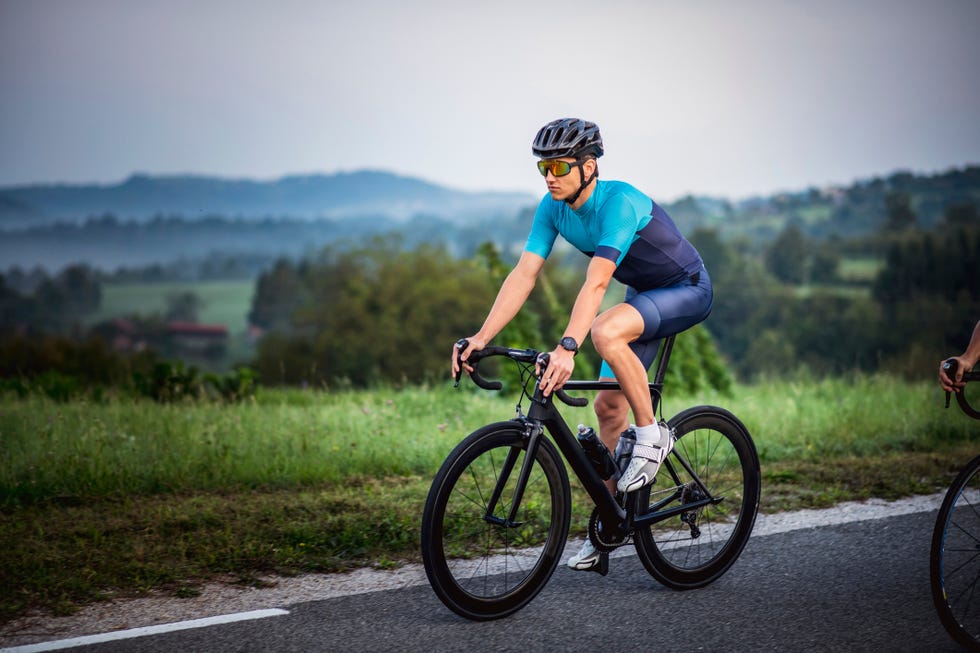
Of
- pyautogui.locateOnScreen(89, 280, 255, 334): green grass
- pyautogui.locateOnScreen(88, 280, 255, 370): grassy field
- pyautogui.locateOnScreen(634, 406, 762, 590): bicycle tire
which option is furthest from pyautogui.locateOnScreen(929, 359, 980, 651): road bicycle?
pyautogui.locateOnScreen(89, 280, 255, 334): green grass

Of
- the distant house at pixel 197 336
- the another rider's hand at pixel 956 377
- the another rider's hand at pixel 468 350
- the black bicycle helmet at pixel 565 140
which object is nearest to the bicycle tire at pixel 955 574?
→ the another rider's hand at pixel 956 377

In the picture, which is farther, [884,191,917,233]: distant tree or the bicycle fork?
[884,191,917,233]: distant tree

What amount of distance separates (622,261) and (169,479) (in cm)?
348

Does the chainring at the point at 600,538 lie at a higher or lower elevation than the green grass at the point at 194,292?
higher

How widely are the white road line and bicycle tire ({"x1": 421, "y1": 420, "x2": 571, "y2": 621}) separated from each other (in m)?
0.79

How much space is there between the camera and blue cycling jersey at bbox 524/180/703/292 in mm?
4168

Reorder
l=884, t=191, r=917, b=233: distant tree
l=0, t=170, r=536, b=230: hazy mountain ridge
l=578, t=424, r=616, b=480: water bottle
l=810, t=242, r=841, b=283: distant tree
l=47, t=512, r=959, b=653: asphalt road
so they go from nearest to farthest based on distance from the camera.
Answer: l=47, t=512, r=959, b=653: asphalt road, l=578, t=424, r=616, b=480: water bottle, l=810, t=242, r=841, b=283: distant tree, l=884, t=191, r=917, b=233: distant tree, l=0, t=170, r=536, b=230: hazy mountain ridge

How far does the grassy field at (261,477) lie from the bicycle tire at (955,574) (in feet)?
6.90

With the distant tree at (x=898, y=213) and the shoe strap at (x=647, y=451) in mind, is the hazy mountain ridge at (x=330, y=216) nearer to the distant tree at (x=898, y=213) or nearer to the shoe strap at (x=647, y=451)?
the distant tree at (x=898, y=213)

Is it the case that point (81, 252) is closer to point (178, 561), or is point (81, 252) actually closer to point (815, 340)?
point (815, 340)

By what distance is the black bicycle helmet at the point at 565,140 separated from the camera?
415 cm

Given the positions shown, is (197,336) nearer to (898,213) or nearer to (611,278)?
(898,213)

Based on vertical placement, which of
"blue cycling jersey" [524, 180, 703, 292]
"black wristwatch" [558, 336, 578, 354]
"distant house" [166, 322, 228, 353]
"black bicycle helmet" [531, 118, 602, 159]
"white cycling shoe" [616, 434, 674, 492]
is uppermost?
"black bicycle helmet" [531, 118, 602, 159]

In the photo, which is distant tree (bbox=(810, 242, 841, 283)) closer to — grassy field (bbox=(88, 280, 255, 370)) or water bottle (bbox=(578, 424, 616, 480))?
grassy field (bbox=(88, 280, 255, 370))
